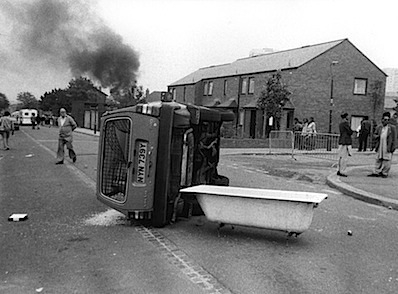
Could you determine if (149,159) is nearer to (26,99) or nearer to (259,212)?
(259,212)

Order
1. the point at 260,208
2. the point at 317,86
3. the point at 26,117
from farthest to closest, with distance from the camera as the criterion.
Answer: the point at 26,117 < the point at 317,86 < the point at 260,208

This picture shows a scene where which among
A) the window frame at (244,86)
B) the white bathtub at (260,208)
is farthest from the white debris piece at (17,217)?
the window frame at (244,86)

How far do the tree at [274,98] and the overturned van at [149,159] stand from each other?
24.7 m

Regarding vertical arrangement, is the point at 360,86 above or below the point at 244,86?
above

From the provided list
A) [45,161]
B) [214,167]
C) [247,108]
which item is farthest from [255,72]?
[214,167]

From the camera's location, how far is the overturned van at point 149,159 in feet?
20.5

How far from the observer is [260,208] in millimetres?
5750

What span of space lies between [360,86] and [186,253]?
35234 mm

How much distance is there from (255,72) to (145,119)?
33967mm

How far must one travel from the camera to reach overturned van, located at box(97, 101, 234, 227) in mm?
6238

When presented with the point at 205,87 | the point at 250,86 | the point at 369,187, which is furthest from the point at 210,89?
the point at 369,187

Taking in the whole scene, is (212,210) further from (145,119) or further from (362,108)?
(362,108)

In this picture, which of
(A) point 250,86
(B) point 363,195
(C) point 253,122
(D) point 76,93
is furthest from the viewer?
(D) point 76,93

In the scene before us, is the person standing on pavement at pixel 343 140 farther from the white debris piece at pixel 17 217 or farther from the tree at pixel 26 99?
the tree at pixel 26 99
